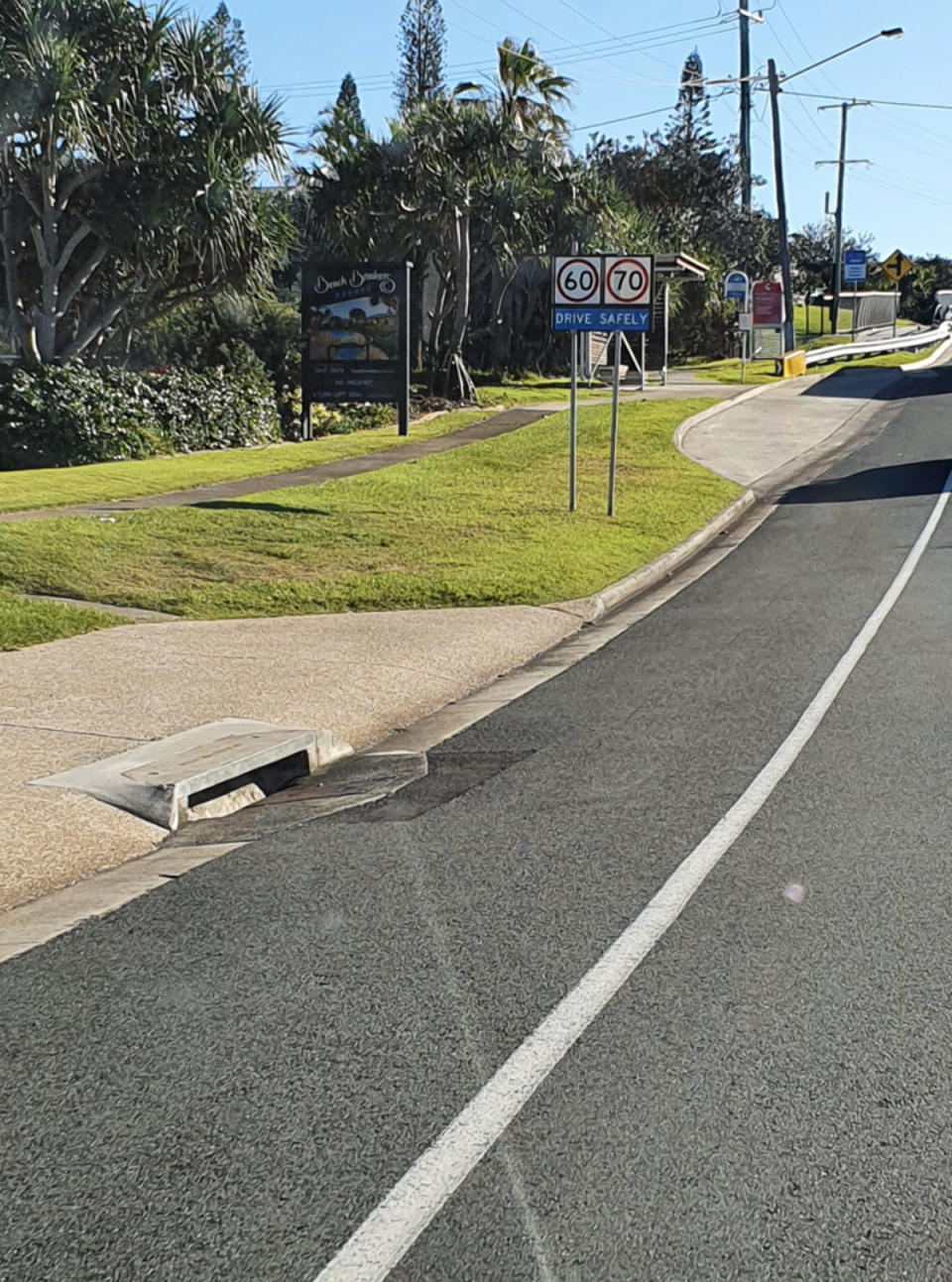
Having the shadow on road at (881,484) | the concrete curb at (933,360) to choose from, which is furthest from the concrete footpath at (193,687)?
the concrete curb at (933,360)

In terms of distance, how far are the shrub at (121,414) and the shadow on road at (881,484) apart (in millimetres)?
9905

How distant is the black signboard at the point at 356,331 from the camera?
22.6 metres

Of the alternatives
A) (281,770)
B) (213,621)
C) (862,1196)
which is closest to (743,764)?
(281,770)

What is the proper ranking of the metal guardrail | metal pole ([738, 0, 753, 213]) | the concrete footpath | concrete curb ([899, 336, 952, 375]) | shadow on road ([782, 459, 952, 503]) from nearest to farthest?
the concrete footpath < shadow on road ([782, 459, 952, 503]) < concrete curb ([899, 336, 952, 375]) < the metal guardrail < metal pole ([738, 0, 753, 213])

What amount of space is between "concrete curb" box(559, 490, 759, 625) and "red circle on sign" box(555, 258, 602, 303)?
3.06 m

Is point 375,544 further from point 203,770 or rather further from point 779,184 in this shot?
point 779,184

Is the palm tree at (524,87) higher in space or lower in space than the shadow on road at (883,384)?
higher

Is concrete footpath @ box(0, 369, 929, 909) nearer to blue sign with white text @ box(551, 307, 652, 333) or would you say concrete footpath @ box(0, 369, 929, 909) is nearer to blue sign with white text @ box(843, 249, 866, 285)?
blue sign with white text @ box(551, 307, 652, 333)

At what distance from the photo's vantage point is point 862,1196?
3.45 meters

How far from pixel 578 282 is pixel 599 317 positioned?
480mm

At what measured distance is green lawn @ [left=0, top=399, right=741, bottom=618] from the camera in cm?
1266

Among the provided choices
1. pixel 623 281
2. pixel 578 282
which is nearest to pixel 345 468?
pixel 578 282

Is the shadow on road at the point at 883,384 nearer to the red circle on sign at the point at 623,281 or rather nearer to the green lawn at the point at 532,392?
the green lawn at the point at 532,392

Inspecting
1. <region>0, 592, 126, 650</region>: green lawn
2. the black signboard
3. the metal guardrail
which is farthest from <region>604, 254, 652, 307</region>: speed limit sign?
the metal guardrail
